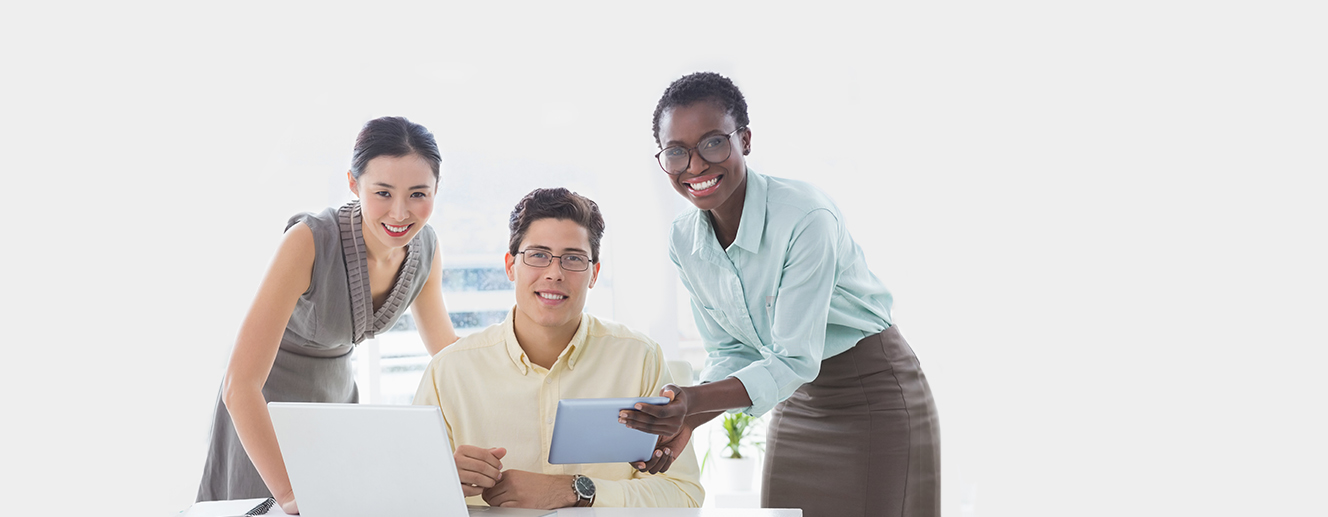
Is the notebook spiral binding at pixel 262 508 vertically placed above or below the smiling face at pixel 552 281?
below

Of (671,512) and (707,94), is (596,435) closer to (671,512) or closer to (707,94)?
(671,512)

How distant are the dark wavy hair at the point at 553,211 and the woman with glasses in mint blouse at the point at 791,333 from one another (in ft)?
0.67

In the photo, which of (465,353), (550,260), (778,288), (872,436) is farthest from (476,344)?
(872,436)

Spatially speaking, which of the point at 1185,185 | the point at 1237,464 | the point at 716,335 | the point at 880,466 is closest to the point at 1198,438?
the point at 1237,464

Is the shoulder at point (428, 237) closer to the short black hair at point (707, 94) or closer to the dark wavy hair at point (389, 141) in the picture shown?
the dark wavy hair at point (389, 141)

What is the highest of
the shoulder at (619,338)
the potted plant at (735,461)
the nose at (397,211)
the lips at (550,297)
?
the nose at (397,211)

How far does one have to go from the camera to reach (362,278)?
6.70ft

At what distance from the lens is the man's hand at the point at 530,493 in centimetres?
150

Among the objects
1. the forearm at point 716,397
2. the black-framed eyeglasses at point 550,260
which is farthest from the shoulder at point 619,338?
the forearm at point 716,397

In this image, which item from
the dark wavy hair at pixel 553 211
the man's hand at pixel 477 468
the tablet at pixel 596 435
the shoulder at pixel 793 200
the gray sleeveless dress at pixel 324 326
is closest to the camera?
the tablet at pixel 596 435

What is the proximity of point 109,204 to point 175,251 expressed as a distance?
37cm

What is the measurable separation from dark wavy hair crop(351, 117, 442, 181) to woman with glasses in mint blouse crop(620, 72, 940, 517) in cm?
57

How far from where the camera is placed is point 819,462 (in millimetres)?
1974

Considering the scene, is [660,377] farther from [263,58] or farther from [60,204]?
[263,58]
